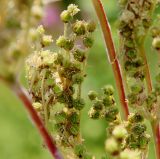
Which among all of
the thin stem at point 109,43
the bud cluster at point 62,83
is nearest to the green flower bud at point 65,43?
the bud cluster at point 62,83

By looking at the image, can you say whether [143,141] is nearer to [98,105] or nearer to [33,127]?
[98,105]

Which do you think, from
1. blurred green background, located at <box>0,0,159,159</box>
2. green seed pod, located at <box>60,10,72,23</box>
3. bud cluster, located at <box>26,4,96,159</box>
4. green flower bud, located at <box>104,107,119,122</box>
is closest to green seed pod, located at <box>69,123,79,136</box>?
bud cluster, located at <box>26,4,96,159</box>

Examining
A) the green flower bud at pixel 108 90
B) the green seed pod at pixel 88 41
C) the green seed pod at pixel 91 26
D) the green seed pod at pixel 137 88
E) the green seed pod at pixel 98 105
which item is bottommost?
the green seed pod at pixel 98 105

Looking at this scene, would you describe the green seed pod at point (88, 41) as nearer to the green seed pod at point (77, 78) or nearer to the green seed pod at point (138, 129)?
the green seed pod at point (77, 78)

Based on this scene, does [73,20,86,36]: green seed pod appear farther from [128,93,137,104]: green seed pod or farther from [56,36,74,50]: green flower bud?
[128,93,137,104]: green seed pod

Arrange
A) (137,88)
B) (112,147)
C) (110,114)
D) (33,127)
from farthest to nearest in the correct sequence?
(33,127) < (110,114) < (137,88) < (112,147)

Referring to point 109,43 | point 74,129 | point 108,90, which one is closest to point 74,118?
point 74,129

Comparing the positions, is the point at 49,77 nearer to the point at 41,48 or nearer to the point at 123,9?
the point at 41,48
